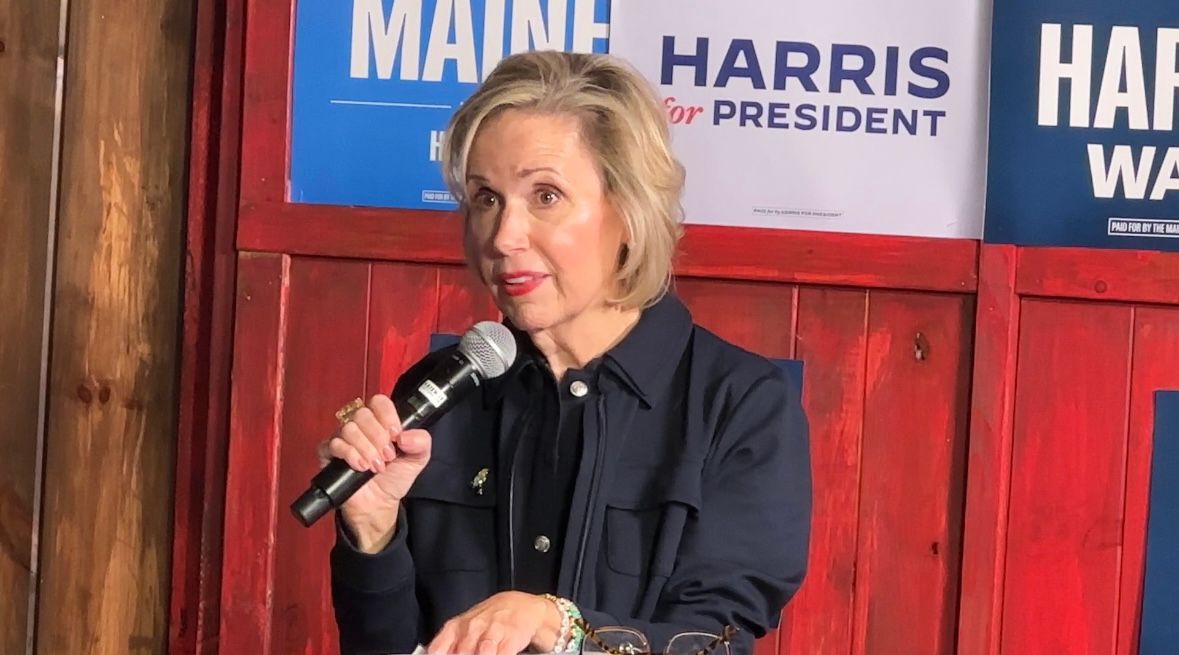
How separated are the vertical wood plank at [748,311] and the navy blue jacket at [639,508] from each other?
2.46 ft

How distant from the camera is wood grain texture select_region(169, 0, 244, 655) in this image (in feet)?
7.76

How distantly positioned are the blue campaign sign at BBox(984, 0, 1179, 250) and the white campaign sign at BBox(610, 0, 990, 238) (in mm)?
52

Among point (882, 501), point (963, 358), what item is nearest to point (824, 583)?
point (882, 501)

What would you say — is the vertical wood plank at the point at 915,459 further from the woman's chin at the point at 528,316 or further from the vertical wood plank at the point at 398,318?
the woman's chin at the point at 528,316

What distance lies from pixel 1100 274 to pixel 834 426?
47cm

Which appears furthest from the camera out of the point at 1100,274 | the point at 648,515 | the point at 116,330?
the point at 116,330

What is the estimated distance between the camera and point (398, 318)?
2.34 metres

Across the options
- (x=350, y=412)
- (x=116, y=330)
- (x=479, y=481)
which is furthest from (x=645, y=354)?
(x=116, y=330)

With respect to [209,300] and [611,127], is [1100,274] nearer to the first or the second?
[611,127]

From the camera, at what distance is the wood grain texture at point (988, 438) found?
224cm

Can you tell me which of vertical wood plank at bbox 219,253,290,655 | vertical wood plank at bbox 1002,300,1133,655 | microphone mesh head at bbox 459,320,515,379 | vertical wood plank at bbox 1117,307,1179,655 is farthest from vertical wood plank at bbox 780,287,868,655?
microphone mesh head at bbox 459,320,515,379

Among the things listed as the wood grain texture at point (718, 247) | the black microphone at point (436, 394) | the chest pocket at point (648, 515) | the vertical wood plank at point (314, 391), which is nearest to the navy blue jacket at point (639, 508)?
the chest pocket at point (648, 515)

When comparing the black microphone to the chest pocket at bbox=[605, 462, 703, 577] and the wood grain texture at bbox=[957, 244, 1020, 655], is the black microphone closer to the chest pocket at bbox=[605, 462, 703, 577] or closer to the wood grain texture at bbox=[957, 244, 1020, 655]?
the chest pocket at bbox=[605, 462, 703, 577]

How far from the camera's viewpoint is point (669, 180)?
1.54m
